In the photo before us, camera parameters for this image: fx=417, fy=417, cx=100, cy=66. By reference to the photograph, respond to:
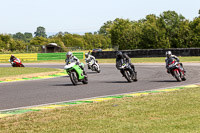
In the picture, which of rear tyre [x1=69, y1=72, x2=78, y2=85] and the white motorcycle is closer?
rear tyre [x1=69, y1=72, x2=78, y2=85]

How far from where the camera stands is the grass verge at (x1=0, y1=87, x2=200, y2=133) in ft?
23.3

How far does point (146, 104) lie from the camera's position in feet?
33.3

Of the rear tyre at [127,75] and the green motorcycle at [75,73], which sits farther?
the rear tyre at [127,75]

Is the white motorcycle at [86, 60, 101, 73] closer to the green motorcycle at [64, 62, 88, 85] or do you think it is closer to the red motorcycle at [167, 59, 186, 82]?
the green motorcycle at [64, 62, 88, 85]

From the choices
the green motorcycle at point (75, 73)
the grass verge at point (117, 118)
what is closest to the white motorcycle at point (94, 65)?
the green motorcycle at point (75, 73)

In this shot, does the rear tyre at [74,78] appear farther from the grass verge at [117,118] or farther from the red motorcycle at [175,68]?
the grass verge at [117,118]

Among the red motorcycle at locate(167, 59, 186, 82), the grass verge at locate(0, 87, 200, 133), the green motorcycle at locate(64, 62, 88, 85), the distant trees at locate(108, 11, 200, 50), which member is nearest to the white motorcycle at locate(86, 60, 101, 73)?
the green motorcycle at locate(64, 62, 88, 85)

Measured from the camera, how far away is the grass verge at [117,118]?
709 centimetres

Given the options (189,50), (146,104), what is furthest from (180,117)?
(189,50)

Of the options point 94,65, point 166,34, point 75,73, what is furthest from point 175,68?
point 166,34

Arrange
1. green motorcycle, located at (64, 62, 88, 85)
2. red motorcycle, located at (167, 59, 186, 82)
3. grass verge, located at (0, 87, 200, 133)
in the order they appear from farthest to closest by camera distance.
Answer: red motorcycle, located at (167, 59, 186, 82), green motorcycle, located at (64, 62, 88, 85), grass verge, located at (0, 87, 200, 133)

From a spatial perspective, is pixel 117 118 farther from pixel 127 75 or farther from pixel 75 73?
pixel 127 75

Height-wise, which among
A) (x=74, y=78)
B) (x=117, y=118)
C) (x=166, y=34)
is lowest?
(x=117, y=118)

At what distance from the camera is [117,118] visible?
26.9 ft
